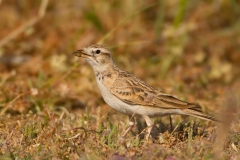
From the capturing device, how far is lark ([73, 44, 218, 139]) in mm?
6203

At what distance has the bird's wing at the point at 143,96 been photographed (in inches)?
244

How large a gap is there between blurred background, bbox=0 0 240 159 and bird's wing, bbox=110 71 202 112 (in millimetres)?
569

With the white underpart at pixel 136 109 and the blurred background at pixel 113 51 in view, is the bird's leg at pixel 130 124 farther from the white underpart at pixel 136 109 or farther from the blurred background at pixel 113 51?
the blurred background at pixel 113 51

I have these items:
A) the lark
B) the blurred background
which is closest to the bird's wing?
the lark

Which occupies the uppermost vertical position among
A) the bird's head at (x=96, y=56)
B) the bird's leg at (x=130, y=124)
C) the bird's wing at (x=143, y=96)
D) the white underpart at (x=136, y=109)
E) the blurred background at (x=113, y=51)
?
the blurred background at (x=113, y=51)

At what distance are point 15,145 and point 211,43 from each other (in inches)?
272

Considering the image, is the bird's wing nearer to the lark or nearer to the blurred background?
the lark

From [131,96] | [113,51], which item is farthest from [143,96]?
[113,51]

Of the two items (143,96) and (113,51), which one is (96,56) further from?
(113,51)

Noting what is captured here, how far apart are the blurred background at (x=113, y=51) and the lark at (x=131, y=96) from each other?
1.74ft

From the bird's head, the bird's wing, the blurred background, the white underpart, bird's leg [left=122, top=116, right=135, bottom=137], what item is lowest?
bird's leg [left=122, top=116, right=135, bottom=137]

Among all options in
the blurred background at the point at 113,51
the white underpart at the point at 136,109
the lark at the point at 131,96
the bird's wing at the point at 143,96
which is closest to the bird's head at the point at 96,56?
the lark at the point at 131,96

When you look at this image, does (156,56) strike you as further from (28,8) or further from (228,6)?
(28,8)

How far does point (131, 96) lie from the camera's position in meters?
6.34
